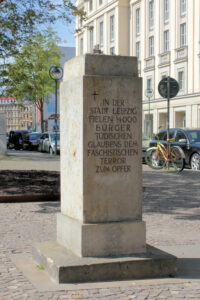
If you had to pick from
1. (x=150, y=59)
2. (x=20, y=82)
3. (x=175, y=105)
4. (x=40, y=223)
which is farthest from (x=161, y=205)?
(x=150, y=59)

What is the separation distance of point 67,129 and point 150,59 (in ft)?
170

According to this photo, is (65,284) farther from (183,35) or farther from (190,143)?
(183,35)

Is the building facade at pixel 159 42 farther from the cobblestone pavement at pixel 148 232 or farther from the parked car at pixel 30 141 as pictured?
the cobblestone pavement at pixel 148 232

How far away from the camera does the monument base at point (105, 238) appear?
5.43m

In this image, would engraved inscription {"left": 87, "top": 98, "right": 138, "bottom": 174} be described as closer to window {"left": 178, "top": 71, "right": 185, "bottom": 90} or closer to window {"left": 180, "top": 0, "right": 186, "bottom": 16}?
window {"left": 178, "top": 71, "right": 185, "bottom": 90}

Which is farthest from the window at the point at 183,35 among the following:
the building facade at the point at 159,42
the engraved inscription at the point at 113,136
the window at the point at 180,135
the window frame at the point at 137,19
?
the engraved inscription at the point at 113,136

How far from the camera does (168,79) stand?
19406 millimetres

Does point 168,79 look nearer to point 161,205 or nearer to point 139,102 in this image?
point 161,205

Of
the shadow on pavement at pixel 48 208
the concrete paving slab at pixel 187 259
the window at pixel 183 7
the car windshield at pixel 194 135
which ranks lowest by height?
the shadow on pavement at pixel 48 208

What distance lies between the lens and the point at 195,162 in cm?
1962

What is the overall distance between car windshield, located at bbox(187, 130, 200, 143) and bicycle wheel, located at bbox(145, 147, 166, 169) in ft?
6.64

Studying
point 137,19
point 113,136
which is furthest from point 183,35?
point 113,136

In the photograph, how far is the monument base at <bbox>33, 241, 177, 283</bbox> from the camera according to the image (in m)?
5.15

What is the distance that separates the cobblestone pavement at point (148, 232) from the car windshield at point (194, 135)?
504 cm
